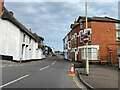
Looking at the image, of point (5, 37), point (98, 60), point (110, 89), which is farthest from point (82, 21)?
point (110, 89)

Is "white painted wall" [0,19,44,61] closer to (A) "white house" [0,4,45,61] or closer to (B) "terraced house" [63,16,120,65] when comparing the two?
(A) "white house" [0,4,45,61]

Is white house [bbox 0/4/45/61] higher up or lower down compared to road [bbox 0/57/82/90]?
higher up

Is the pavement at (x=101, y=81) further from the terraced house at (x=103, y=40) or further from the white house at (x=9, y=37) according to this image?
the white house at (x=9, y=37)

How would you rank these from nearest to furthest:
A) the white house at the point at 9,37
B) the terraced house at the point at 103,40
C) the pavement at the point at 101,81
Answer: the pavement at the point at 101,81, the white house at the point at 9,37, the terraced house at the point at 103,40

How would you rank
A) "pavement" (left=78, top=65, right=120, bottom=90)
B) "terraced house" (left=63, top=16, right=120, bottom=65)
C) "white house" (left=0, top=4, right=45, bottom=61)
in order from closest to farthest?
"pavement" (left=78, top=65, right=120, bottom=90) → "white house" (left=0, top=4, right=45, bottom=61) → "terraced house" (left=63, top=16, right=120, bottom=65)

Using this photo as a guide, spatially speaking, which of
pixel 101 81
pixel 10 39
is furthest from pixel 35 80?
pixel 10 39

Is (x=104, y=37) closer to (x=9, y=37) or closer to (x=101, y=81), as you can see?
(x=101, y=81)

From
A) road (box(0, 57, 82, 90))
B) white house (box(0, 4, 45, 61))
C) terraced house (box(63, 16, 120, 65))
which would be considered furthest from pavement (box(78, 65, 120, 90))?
white house (box(0, 4, 45, 61))

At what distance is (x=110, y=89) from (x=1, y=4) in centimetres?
2116

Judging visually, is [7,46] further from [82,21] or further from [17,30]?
[82,21]

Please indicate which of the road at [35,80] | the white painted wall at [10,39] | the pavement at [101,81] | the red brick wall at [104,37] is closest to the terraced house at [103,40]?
the red brick wall at [104,37]

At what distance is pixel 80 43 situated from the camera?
82.6ft

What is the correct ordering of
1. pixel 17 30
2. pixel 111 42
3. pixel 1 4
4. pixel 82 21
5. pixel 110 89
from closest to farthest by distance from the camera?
pixel 110 89 → pixel 1 4 → pixel 17 30 → pixel 111 42 → pixel 82 21

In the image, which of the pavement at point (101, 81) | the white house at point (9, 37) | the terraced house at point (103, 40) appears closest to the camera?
the pavement at point (101, 81)
